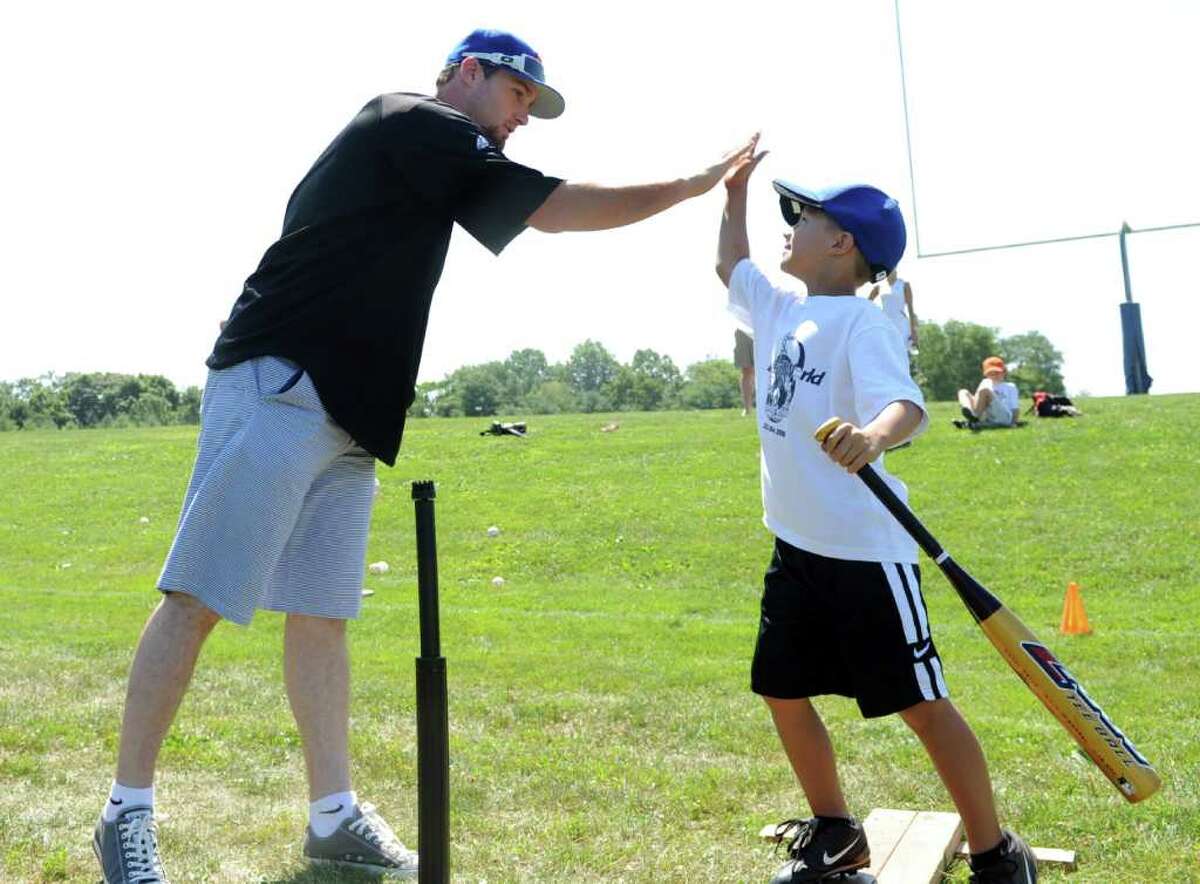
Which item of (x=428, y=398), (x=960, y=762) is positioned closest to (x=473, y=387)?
(x=428, y=398)

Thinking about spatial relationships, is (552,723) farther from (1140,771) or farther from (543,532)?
(543,532)

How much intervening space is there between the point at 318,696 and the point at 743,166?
1908mm

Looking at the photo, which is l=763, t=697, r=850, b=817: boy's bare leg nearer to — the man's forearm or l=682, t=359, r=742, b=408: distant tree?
the man's forearm

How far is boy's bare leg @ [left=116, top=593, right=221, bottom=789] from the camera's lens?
3.29m

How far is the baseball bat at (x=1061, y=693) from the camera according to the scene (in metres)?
3.16

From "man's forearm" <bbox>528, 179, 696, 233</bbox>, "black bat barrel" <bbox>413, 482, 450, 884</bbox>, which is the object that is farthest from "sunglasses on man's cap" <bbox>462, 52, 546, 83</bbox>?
"black bat barrel" <bbox>413, 482, 450, 884</bbox>

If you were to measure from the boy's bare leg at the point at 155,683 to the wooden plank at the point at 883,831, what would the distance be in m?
1.88

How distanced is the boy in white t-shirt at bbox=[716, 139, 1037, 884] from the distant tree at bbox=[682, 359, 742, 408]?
5596 cm

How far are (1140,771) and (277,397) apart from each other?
7.62ft

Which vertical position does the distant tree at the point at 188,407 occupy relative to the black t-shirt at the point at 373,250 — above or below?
above

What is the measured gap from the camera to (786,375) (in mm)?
3447

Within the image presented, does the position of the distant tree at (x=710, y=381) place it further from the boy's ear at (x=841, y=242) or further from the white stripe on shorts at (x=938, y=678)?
the white stripe on shorts at (x=938, y=678)

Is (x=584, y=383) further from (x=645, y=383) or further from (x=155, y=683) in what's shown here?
(x=155, y=683)

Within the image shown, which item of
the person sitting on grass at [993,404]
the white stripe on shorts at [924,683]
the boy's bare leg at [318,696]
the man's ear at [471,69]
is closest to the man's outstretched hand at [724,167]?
the man's ear at [471,69]
